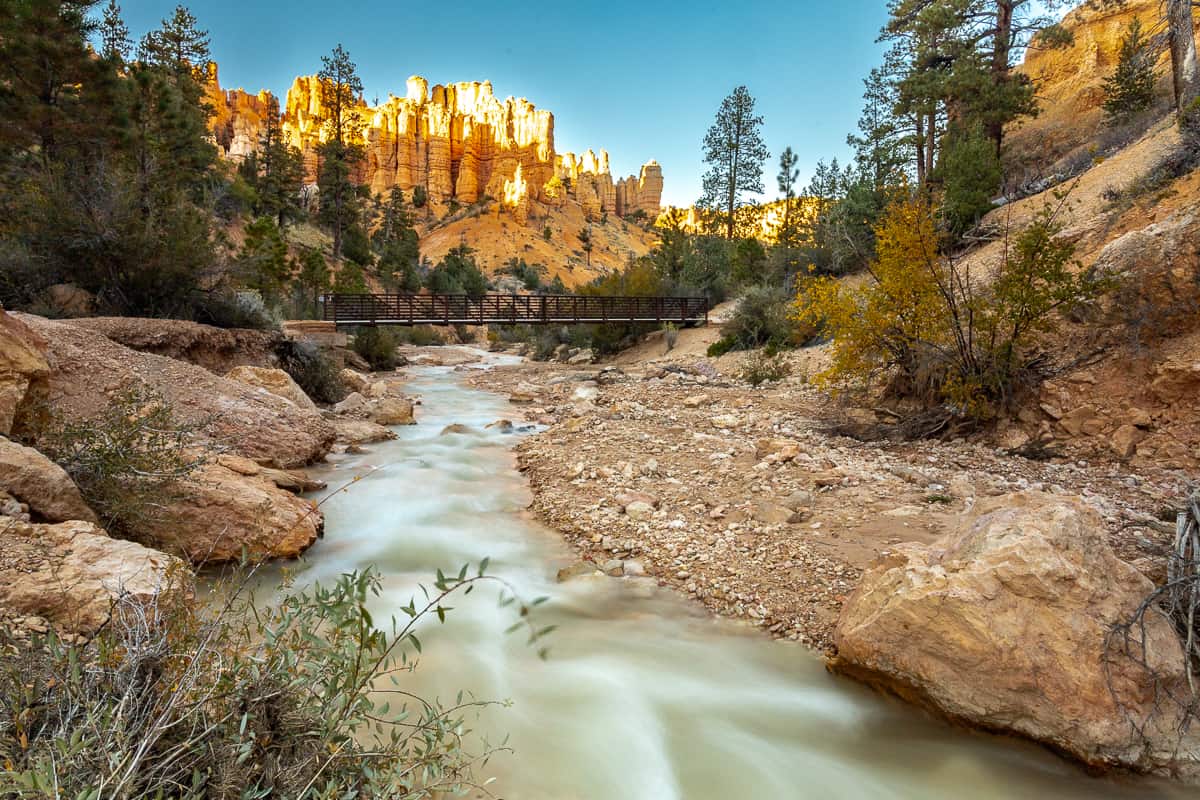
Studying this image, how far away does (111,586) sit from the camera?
2758 millimetres

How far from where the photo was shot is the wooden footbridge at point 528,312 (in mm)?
20812

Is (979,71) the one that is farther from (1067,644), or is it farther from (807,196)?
(1067,644)

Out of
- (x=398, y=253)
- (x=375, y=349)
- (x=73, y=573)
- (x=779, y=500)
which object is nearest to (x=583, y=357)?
(x=375, y=349)

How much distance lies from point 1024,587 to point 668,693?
1.99 m

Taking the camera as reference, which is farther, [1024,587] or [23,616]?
[1024,587]

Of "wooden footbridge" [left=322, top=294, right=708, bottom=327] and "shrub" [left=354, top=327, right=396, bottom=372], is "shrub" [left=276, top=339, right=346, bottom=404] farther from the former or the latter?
"shrub" [left=354, top=327, right=396, bottom=372]

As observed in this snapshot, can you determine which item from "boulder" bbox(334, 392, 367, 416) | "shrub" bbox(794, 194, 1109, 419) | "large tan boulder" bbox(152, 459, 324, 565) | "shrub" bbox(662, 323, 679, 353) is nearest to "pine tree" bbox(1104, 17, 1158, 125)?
"shrub" bbox(662, 323, 679, 353)

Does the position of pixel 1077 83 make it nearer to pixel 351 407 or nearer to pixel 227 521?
pixel 351 407

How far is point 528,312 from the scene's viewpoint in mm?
23594

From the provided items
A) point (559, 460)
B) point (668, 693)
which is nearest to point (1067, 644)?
point (668, 693)

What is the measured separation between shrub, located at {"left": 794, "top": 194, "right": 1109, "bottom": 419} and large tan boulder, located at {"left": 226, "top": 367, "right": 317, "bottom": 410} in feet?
25.0

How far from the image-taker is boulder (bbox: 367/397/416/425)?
34.7 feet

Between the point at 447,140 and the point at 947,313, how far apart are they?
310 ft

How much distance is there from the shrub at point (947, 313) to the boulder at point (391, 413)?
7205 millimetres
